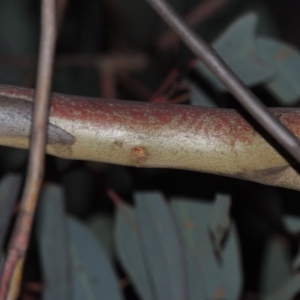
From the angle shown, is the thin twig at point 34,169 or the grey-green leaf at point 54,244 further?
the grey-green leaf at point 54,244

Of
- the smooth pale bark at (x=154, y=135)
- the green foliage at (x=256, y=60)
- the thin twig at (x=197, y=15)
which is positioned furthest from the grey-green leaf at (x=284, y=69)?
the thin twig at (x=197, y=15)

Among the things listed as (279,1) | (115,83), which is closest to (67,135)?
(115,83)

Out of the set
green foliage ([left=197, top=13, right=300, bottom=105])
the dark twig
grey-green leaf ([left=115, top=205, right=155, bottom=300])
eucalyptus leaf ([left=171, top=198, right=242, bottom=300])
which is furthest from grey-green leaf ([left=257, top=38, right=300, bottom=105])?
the dark twig

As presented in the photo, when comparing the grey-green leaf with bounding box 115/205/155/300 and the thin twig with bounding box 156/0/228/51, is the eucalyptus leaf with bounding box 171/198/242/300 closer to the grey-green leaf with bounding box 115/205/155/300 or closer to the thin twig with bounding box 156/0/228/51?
the grey-green leaf with bounding box 115/205/155/300

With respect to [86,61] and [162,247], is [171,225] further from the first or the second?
[86,61]

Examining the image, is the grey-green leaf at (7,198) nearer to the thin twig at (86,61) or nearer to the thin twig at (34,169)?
the thin twig at (34,169)

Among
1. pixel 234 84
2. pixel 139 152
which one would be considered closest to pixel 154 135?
pixel 139 152
